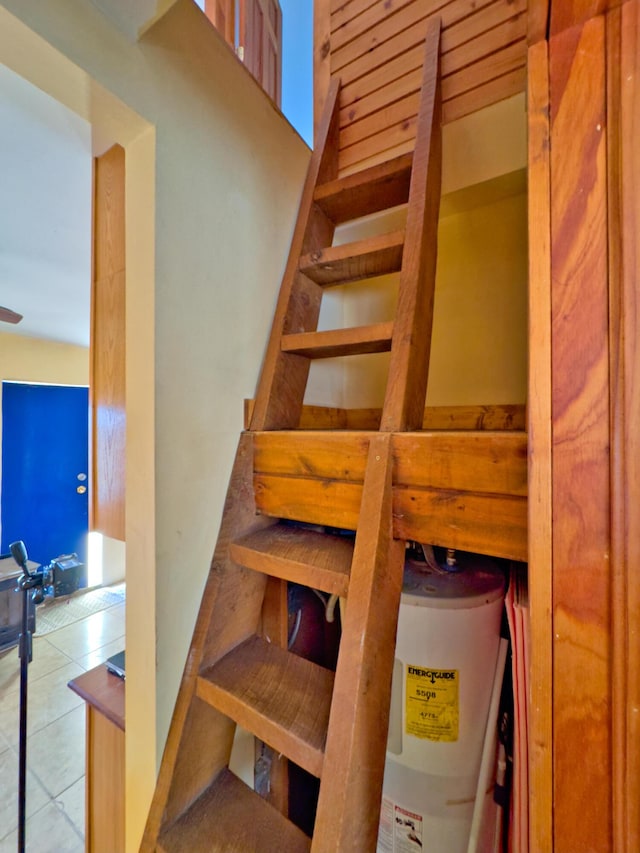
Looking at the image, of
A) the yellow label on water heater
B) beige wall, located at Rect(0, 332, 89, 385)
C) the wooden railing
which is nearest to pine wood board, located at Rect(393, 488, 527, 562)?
the yellow label on water heater

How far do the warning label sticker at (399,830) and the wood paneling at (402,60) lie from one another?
2012 millimetres

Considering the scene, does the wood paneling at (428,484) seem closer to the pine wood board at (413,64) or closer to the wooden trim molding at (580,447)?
the wooden trim molding at (580,447)

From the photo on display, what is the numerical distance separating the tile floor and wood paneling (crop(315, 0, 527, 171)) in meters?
3.07

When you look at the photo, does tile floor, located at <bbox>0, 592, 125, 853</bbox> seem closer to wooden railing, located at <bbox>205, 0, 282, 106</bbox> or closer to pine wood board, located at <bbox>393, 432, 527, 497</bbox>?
pine wood board, located at <bbox>393, 432, 527, 497</bbox>

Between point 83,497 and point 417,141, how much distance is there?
428 centimetres

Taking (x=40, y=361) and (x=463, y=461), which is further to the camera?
(x=40, y=361)

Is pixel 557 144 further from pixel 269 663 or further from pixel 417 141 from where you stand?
pixel 269 663

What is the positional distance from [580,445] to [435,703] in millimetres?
797

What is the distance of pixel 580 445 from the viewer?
0.39 m

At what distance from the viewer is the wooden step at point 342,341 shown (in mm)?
862

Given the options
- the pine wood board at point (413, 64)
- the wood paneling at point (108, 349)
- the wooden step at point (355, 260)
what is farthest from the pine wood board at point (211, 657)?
the pine wood board at point (413, 64)

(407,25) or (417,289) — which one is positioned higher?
(407,25)

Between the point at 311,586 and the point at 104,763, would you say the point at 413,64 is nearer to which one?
the point at 311,586

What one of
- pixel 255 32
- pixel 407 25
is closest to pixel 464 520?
pixel 407 25
